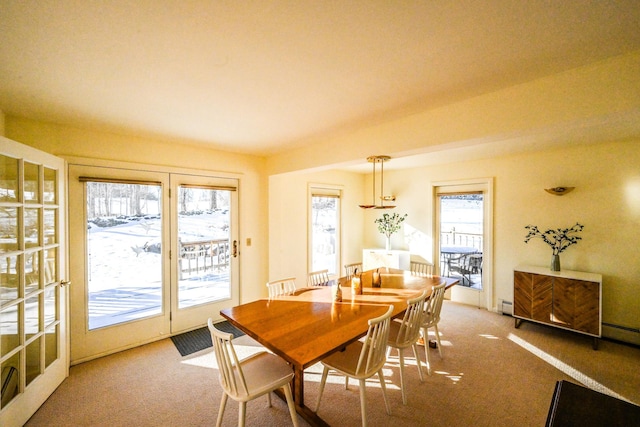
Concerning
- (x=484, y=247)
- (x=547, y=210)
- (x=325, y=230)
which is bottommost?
(x=484, y=247)

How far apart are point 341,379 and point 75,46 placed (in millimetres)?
3079

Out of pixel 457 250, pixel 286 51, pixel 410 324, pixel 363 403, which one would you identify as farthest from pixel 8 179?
pixel 457 250

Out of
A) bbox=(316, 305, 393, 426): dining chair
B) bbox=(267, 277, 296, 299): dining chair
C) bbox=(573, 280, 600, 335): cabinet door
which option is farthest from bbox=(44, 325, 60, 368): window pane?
bbox=(573, 280, 600, 335): cabinet door

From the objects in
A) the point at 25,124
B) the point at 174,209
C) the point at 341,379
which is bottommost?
the point at 341,379

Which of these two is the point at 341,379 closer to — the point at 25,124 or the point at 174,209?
the point at 174,209

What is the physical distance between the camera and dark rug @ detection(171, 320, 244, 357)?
9.96 feet

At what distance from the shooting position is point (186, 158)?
3414mm

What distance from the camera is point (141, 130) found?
9.18ft

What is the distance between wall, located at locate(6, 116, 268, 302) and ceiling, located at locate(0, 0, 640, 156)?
32cm

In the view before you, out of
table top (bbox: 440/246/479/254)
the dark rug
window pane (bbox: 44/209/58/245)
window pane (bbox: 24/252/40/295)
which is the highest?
window pane (bbox: 44/209/58/245)

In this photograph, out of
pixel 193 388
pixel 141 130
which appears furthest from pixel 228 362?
pixel 141 130

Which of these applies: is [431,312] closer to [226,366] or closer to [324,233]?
[226,366]

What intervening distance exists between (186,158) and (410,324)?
10.6ft

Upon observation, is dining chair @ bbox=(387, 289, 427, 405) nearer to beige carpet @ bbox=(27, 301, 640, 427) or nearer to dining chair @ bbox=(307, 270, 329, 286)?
beige carpet @ bbox=(27, 301, 640, 427)
